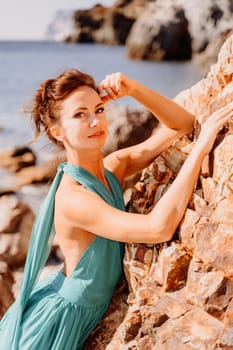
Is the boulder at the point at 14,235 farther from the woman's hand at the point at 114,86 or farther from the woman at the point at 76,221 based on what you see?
the woman's hand at the point at 114,86

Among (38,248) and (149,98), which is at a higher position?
(149,98)

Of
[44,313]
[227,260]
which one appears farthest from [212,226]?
[44,313]

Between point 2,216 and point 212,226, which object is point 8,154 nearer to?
point 2,216

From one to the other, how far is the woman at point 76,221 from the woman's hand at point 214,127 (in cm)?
24

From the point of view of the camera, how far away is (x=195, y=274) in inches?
49.3

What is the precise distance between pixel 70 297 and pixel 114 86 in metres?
0.50

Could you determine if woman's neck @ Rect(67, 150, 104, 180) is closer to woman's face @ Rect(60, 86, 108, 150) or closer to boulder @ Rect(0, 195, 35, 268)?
woman's face @ Rect(60, 86, 108, 150)

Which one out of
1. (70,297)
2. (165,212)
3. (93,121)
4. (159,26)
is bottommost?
(70,297)

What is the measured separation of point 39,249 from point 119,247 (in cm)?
21

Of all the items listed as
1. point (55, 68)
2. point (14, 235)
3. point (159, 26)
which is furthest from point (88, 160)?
point (159, 26)

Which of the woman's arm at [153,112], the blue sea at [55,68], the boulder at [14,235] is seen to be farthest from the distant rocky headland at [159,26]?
the woman's arm at [153,112]

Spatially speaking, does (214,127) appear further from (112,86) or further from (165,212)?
(112,86)

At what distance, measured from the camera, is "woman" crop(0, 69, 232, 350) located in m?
1.45

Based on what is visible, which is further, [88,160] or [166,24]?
[166,24]
